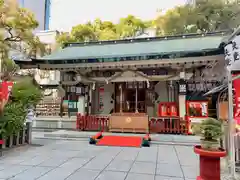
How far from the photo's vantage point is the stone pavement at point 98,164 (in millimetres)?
3578

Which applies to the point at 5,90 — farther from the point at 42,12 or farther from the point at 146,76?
the point at 42,12

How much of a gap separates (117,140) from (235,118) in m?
4.42

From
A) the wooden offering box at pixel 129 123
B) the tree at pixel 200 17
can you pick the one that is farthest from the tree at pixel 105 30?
the wooden offering box at pixel 129 123

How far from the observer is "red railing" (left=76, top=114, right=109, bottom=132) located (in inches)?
351

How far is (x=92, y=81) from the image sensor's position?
389 inches

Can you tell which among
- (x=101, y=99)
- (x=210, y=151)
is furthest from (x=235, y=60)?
(x=101, y=99)

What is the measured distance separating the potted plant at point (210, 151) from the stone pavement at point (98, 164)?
1.85 ft

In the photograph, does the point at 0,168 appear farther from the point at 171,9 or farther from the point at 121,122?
the point at 171,9

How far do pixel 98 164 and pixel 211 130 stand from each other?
104 inches

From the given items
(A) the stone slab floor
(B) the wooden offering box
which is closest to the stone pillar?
(B) the wooden offering box

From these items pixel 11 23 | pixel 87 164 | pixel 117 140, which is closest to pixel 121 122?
pixel 117 140

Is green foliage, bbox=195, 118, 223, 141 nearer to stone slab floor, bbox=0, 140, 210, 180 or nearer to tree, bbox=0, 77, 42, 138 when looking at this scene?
stone slab floor, bbox=0, 140, 210, 180

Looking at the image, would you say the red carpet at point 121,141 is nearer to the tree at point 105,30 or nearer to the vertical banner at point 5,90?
the vertical banner at point 5,90

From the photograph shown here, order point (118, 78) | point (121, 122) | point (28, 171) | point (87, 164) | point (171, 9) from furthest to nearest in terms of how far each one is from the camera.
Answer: point (171, 9) → point (118, 78) → point (121, 122) → point (87, 164) → point (28, 171)
